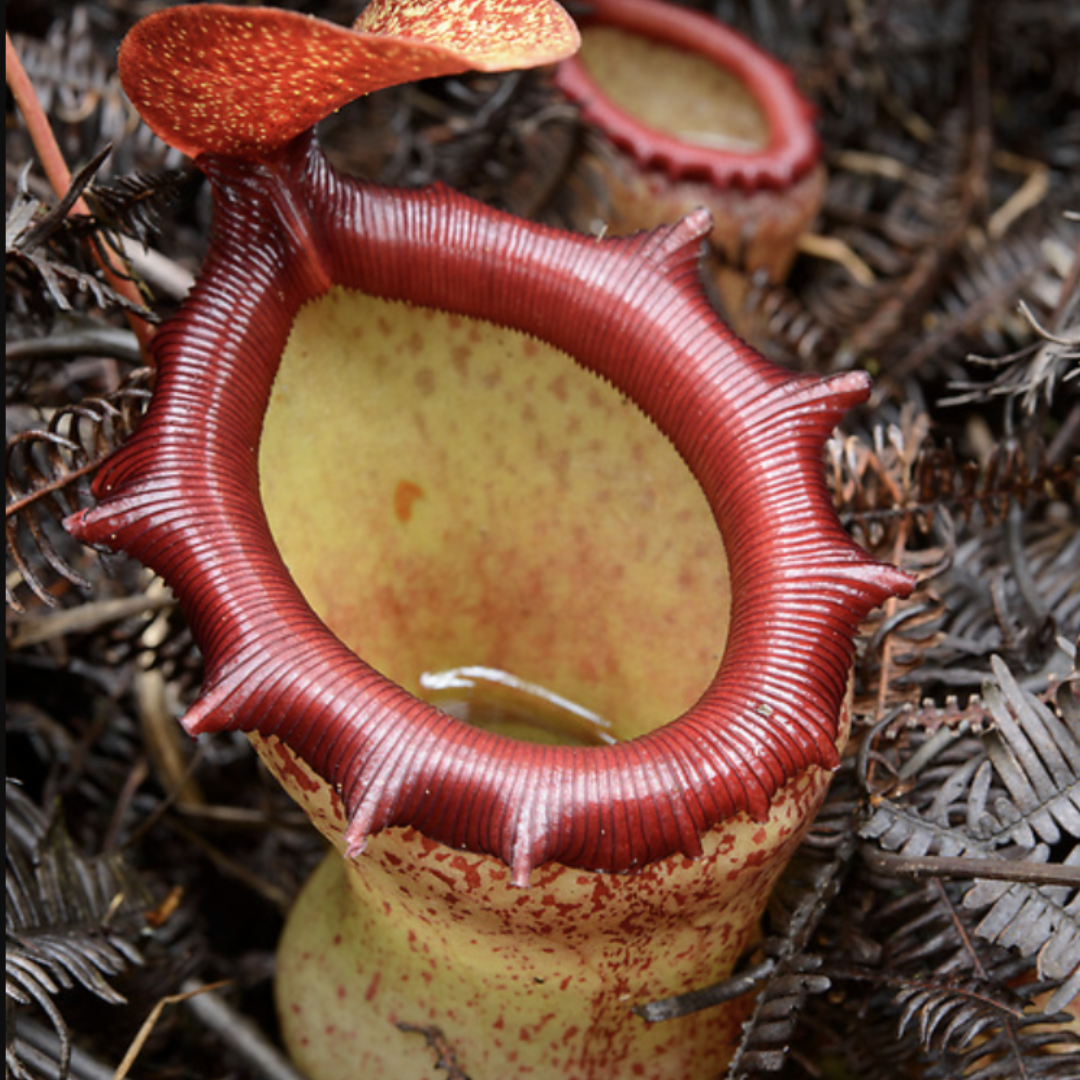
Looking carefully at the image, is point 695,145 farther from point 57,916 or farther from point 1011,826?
point 57,916

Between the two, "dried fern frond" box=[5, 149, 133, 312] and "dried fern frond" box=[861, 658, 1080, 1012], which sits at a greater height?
"dried fern frond" box=[5, 149, 133, 312]

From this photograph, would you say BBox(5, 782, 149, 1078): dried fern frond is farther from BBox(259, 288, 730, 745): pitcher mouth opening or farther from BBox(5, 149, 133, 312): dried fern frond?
BBox(5, 149, 133, 312): dried fern frond

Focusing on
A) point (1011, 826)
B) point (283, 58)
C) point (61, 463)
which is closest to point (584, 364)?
point (283, 58)

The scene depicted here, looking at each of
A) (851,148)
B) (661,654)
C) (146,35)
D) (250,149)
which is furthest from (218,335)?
(851,148)

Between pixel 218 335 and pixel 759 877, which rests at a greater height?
pixel 218 335

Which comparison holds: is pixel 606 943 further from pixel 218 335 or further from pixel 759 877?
pixel 218 335

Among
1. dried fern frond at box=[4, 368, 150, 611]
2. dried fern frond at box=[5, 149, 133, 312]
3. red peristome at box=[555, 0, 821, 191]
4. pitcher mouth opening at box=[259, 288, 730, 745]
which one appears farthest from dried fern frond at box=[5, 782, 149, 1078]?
red peristome at box=[555, 0, 821, 191]

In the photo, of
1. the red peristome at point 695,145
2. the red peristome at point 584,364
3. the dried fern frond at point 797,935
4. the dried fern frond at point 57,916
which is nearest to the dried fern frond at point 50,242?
the red peristome at point 584,364
